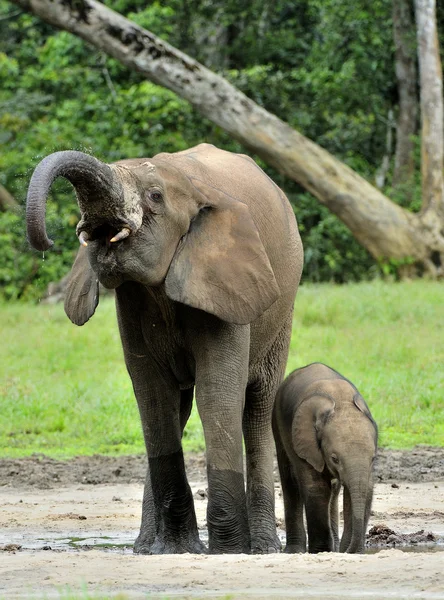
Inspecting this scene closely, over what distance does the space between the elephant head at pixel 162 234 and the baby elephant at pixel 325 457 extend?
0.83 m

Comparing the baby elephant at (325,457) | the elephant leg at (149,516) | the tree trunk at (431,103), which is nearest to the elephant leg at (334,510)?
the baby elephant at (325,457)

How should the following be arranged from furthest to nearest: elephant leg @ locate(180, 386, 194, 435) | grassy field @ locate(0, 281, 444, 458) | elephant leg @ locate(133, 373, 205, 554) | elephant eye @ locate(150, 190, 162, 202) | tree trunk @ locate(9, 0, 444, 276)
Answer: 1. tree trunk @ locate(9, 0, 444, 276)
2. grassy field @ locate(0, 281, 444, 458)
3. elephant leg @ locate(180, 386, 194, 435)
4. elephant leg @ locate(133, 373, 205, 554)
5. elephant eye @ locate(150, 190, 162, 202)

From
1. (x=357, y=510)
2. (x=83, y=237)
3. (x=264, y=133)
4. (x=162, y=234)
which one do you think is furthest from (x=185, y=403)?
(x=264, y=133)

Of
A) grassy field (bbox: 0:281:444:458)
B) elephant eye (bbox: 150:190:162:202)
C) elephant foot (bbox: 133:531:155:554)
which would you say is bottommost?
grassy field (bbox: 0:281:444:458)

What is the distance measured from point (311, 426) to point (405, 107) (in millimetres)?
17163

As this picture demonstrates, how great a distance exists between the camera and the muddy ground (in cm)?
519

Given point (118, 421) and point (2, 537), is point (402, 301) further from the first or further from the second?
point (2, 537)

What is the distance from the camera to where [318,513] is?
7.15m

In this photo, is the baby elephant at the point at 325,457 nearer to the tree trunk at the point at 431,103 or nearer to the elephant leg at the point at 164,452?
the elephant leg at the point at 164,452

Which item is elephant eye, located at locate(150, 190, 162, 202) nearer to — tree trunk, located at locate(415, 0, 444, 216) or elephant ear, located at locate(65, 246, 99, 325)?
elephant ear, located at locate(65, 246, 99, 325)

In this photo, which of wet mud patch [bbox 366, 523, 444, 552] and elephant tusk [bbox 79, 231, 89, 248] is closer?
elephant tusk [bbox 79, 231, 89, 248]

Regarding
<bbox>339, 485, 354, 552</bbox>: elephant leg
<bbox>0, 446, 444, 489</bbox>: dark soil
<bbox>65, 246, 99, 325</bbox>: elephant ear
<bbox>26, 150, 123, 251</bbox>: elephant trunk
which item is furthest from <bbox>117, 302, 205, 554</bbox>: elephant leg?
<bbox>0, 446, 444, 489</bbox>: dark soil

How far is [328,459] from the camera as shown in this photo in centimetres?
703

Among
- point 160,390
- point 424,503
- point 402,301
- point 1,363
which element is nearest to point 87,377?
point 1,363
